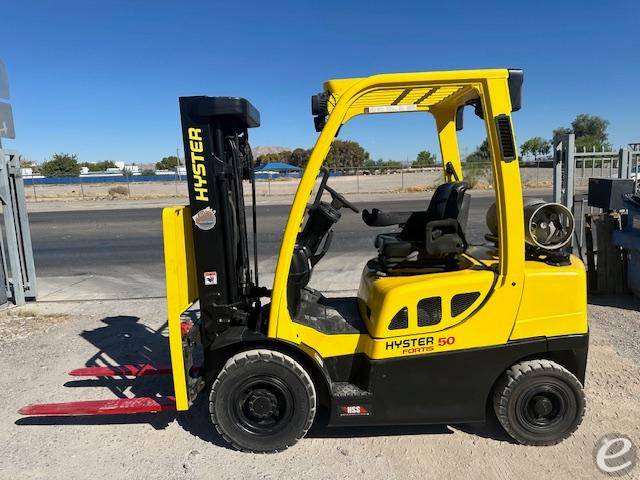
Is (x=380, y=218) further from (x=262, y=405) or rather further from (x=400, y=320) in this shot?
(x=262, y=405)

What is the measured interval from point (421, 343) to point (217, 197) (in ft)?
5.72

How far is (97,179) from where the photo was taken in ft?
191

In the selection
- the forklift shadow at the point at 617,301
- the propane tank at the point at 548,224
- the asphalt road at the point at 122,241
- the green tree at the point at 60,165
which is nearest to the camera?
the propane tank at the point at 548,224

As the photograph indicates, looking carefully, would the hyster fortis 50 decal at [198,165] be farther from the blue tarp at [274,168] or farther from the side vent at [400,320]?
the blue tarp at [274,168]

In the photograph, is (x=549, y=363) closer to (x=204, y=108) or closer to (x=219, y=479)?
(x=219, y=479)

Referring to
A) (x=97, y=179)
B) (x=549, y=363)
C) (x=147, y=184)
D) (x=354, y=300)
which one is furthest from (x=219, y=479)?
(x=97, y=179)

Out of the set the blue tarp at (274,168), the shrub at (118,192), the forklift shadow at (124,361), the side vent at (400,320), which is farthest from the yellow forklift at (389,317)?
the shrub at (118,192)

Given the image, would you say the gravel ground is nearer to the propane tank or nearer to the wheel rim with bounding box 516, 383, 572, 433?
the wheel rim with bounding box 516, 383, 572, 433

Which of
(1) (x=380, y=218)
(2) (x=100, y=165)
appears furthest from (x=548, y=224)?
(2) (x=100, y=165)

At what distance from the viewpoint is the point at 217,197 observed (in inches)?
133

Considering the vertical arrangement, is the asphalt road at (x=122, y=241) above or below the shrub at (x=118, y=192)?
below

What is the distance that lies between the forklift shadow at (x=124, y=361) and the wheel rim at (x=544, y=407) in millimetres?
2702

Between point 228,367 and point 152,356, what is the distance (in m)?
2.35

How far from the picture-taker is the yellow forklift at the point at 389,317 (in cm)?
307
